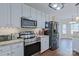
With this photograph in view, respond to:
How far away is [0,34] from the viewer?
103 inches

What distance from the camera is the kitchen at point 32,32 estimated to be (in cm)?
245

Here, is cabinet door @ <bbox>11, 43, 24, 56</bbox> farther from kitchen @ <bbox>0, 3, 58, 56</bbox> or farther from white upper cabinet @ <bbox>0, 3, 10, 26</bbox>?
white upper cabinet @ <bbox>0, 3, 10, 26</bbox>

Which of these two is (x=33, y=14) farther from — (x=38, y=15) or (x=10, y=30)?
(x=10, y=30)

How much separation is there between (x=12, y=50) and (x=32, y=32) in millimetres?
548

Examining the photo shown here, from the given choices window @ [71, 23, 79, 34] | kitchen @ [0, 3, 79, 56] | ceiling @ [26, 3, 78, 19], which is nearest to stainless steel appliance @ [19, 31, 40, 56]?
kitchen @ [0, 3, 79, 56]

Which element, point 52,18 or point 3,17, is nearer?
point 52,18

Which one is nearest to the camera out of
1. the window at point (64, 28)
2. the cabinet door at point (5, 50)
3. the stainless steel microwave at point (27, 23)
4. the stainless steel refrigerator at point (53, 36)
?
the cabinet door at point (5, 50)

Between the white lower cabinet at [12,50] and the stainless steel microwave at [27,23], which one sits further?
the stainless steel microwave at [27,23]

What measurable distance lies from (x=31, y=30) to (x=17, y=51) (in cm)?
51

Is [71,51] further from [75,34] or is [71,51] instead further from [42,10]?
[42,10]

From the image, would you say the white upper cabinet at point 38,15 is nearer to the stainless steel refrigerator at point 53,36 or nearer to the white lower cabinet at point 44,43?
the stainless steel refrigerator at point 53,36

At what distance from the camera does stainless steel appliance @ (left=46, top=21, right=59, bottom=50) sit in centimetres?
263

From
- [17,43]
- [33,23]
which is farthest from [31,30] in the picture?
[17,43]

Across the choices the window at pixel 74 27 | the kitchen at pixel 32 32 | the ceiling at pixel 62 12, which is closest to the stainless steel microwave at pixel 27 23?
the kitchen at pixel 32 32
